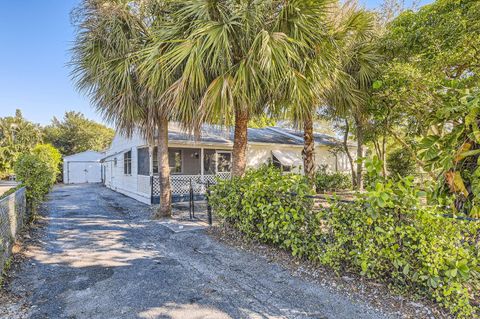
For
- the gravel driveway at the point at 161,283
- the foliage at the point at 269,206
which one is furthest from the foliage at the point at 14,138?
the foliage at the point at 269,206

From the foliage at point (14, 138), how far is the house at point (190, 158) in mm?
21555

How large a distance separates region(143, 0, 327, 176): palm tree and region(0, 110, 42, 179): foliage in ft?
108

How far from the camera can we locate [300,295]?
386 centimetres

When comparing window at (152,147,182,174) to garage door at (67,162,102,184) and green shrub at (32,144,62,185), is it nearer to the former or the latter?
green shrub at (32,144,62,185)

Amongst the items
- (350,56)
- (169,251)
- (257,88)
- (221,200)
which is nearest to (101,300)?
(169,251)

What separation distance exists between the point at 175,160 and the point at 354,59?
10.6 metres

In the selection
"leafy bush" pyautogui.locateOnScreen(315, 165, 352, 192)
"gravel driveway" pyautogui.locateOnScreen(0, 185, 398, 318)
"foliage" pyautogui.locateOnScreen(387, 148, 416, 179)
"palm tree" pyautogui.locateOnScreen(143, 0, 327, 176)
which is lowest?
"gravel driveway" pyautogui.locateOnScreen(0, 185, 398, 318)

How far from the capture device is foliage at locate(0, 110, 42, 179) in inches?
1240

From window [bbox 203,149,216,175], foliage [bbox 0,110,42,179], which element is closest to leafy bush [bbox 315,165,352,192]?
window [bbox 203,149,216,175]

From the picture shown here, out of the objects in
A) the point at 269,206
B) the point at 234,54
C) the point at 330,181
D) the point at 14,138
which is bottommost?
the point at 330,181

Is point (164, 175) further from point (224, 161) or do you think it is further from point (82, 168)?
point (82, 168)

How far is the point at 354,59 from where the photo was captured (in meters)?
8.38

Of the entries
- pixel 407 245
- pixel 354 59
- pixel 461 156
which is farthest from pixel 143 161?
pixel 461 156

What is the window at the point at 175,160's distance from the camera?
1532cm
